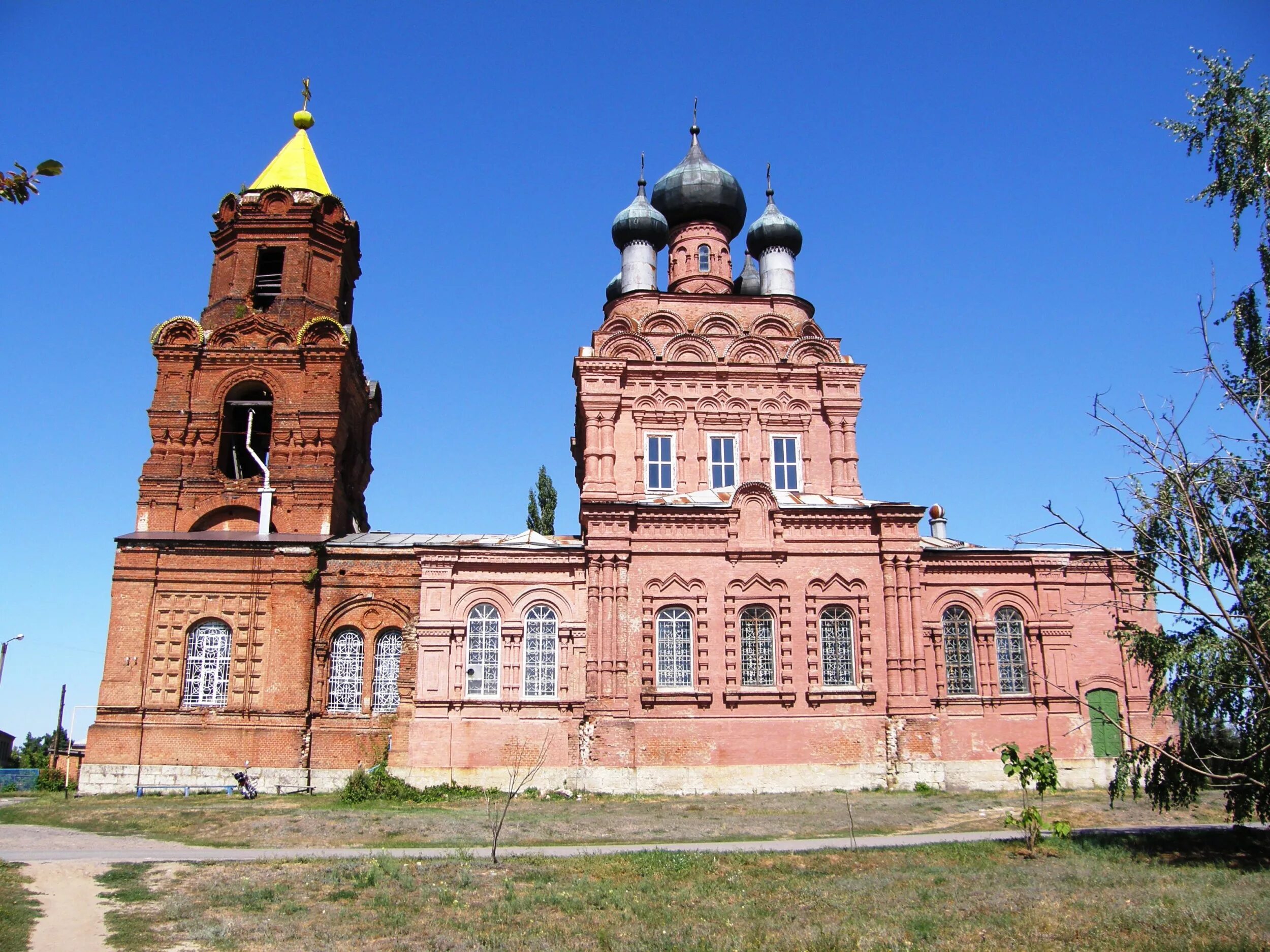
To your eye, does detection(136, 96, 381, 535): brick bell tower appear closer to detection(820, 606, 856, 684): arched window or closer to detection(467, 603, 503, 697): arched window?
detection(467, 603, 503, 697): arched window

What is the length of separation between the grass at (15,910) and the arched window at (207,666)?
9.75m

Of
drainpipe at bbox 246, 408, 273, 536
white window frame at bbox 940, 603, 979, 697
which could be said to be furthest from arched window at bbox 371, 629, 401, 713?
white window frame at bbox 940, 603, 979, 697

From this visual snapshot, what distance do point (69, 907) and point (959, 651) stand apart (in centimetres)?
1884

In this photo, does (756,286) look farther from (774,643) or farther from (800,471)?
(774,643)

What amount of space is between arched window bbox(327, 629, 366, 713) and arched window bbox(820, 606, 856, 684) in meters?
10.5

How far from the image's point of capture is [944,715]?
916 inches

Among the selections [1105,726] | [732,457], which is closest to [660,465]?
[732,457]

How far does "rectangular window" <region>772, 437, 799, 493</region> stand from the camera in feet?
85.8

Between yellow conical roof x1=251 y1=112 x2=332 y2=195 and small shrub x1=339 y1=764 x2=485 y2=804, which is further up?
yellow conical roof x1=251 y1=112 x2=332 y2=195

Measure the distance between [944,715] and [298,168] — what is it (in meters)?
21.9

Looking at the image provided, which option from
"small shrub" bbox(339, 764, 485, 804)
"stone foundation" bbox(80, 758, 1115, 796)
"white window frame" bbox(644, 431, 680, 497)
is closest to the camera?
"small shrub" bbox(339, 764, 485, 804)

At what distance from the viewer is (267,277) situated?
27031 millimetres

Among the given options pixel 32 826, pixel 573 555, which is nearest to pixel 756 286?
pixel 573 555

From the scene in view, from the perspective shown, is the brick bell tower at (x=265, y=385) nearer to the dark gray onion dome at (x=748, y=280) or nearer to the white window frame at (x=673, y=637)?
the white window frame at (x=673, y=637)
